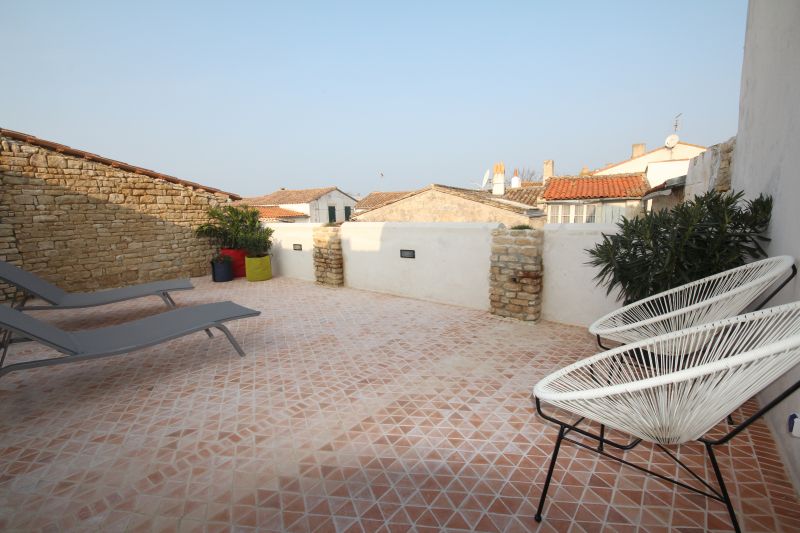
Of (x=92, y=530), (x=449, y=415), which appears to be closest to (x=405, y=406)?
(x=449, y=415)

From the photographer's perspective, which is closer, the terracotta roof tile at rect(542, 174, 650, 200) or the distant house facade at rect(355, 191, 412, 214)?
the terracotta roof tile at rect(542, 174, 650, 200)

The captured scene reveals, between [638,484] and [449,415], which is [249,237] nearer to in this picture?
[449,415]

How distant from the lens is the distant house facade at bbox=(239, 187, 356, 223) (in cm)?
2781

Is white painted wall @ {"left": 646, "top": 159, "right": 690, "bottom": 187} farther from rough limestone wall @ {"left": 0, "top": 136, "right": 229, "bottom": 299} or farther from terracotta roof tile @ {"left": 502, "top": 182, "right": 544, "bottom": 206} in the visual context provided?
rough limestone wall @ {"left": 0, "top": 136, "right": 229, "bottom": 299}

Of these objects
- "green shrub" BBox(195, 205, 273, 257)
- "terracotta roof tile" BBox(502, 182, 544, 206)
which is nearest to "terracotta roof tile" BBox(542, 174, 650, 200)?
"terracotta roof tile" BBox(502, 182, 544, 206)

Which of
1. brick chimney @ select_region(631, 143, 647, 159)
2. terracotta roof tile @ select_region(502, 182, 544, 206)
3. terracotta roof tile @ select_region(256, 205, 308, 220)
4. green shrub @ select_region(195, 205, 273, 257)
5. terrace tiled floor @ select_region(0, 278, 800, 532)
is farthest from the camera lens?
terracotta roof tile @ select_region(256, 205, 308, 220)

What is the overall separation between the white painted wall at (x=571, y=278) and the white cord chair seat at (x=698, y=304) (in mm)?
1483

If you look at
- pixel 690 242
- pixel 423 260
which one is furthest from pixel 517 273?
pixel 690 242

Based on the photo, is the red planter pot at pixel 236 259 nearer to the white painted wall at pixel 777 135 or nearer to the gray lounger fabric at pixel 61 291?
the gray lounger fabric at pixel 61 291

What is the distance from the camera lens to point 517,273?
4.81m

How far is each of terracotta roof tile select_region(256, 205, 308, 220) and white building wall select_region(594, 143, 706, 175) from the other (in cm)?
2162

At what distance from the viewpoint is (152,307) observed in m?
6.14

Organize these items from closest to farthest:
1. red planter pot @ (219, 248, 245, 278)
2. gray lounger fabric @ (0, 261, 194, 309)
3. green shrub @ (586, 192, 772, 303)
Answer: green shrub @ (586, 192, 772, 303), gray lounger fabric @ (0, 261, 194, 309), red planter pot @ (219, 248, 245, 278)

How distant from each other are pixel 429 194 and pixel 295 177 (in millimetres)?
26269
